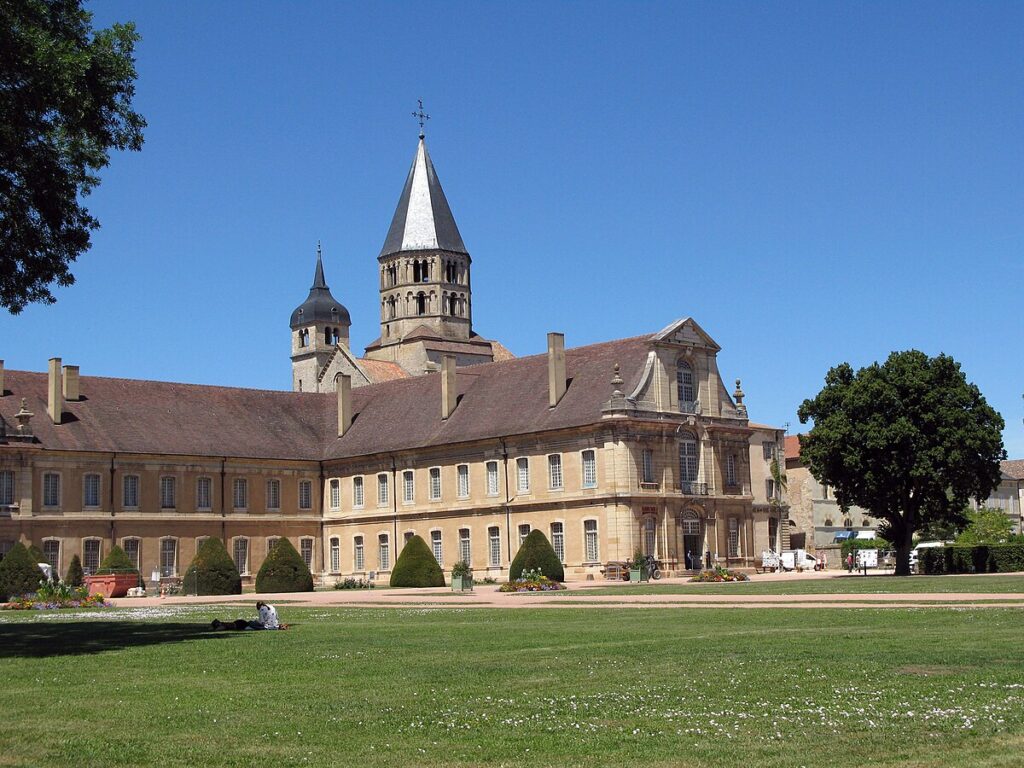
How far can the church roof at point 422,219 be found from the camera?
104 meters

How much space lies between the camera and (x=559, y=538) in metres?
58.6

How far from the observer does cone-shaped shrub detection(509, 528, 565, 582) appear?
49.3 metres

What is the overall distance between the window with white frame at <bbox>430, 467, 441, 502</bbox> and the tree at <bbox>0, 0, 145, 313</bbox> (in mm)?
39219

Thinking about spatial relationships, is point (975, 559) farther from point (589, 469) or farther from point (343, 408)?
point (343, 408)

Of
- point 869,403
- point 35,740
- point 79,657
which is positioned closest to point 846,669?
point 35,740

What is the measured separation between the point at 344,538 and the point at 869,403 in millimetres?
26061

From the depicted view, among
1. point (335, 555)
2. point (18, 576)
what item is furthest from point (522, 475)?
point (18, 576)

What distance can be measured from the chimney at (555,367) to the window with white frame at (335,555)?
1389cm

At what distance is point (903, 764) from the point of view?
9727 millimetres

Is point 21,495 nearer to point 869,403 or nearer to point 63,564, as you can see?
point 63,564

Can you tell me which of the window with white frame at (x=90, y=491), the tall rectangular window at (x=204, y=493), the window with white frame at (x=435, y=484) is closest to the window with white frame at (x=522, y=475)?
the window with white frame at (x=435, y=484)

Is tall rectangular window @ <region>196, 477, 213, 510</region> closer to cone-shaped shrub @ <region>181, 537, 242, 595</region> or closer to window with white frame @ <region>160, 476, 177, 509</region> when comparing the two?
window with white frame @ <region>160, 476, 177, 509</region>

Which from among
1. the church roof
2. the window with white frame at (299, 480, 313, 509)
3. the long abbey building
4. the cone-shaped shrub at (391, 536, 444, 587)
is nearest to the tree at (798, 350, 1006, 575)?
the long abbey building

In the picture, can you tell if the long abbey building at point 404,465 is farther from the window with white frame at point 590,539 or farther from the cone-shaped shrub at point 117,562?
the cone-shaped shrub at point 117,562
